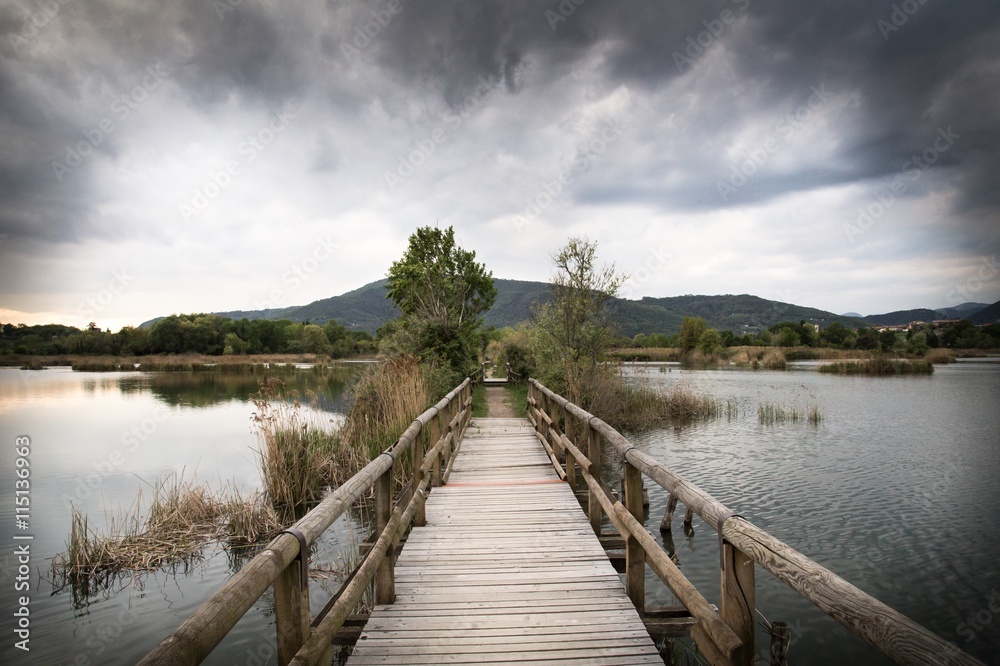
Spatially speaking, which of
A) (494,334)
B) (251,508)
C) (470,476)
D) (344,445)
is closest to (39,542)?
(251,508)

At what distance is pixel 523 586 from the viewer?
3785mm

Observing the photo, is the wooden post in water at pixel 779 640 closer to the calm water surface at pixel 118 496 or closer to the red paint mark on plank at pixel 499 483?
the red paint mark on plank at pixel 499 483

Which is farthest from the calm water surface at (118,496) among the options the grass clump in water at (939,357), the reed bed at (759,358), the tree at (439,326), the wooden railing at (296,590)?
the grass clump in water at (939,357)

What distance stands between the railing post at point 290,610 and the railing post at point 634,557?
214 centimetres

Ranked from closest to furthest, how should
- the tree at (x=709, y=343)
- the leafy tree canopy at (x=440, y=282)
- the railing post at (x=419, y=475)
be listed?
the railing post at (x=419, y=475), the leafy tree canopy at (x=440, y=282), the tree at (x=709, y=343)

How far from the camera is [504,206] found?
21.8 metres

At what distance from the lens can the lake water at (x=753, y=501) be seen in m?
5.21

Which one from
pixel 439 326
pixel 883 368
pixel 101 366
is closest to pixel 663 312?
pixel 883 368

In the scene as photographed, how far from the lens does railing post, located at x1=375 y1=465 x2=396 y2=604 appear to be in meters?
3.48

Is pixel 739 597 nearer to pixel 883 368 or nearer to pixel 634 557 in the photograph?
pixel 634 557

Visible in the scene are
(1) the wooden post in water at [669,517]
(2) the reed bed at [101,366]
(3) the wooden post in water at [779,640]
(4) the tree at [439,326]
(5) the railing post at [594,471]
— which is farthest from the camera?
(2) the reed bed at [101,366]

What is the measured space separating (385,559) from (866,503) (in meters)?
9.17

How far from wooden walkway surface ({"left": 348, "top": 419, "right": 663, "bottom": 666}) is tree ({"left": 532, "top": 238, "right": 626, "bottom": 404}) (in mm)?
9444

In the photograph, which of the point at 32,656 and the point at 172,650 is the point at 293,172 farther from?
the point at 172,650
